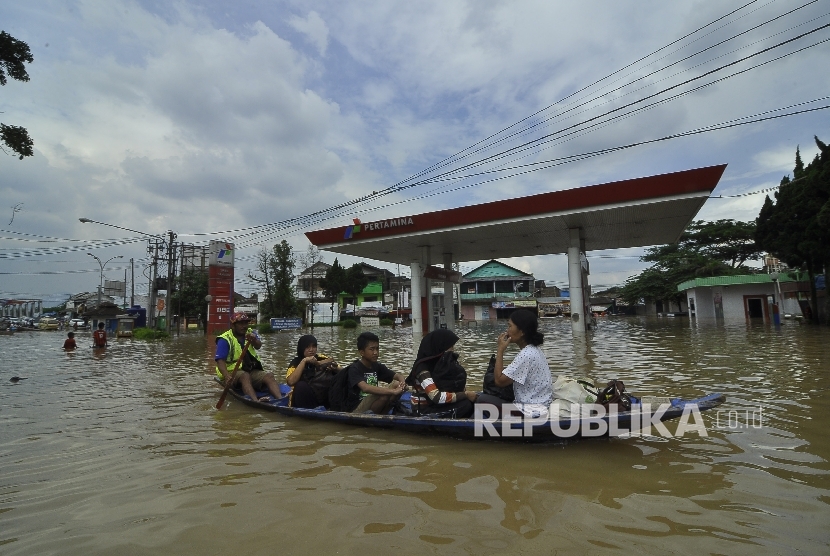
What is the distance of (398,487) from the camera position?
350 centimetres

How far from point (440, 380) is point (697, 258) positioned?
42.8 meters

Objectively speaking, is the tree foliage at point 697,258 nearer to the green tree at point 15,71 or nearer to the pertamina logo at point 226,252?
the pertamina logo at point 226,252

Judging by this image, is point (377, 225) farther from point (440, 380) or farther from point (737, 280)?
point (737, 280)

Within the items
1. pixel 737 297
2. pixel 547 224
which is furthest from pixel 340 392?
pixel 737 297

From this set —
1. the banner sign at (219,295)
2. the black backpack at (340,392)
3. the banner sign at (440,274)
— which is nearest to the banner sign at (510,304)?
the banner sign at (440,274)

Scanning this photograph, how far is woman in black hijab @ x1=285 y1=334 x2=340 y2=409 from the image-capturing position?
5957 millimetres

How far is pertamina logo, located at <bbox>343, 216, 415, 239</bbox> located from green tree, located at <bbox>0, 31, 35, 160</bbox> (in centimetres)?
1427

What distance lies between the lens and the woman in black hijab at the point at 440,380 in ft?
15.4

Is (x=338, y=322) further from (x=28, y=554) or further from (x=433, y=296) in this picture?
(x=28, y=554)

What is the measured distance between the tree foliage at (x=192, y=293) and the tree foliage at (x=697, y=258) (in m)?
40.7

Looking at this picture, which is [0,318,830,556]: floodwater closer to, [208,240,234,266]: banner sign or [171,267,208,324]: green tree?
[208,240,234,266]: banner sign

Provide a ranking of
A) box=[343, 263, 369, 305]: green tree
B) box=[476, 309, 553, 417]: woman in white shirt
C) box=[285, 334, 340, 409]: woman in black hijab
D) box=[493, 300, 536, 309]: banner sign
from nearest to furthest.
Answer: box=[476, 309, 553, 417]: woman in white shirt < box=[285, 334, 340, 409]: woman in black hijab < box=[343, 263, 369, 305]: green tree < box=[493, 300, 536, 309]: banner sign

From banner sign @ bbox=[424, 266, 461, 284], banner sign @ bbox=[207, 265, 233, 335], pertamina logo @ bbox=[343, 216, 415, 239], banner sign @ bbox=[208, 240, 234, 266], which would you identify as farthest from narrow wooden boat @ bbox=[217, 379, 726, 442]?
banner sign @ bbox=[208, 240, 234, 266]

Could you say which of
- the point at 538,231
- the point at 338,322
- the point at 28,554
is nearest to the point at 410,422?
the point at 28,554
